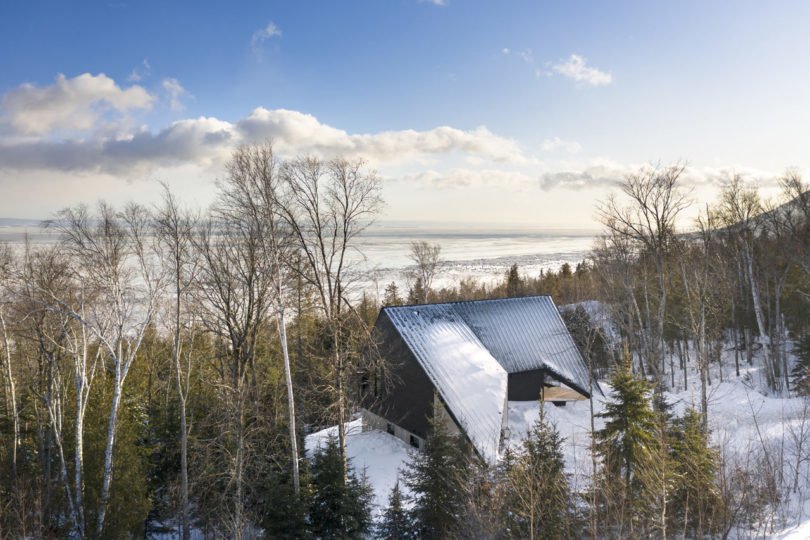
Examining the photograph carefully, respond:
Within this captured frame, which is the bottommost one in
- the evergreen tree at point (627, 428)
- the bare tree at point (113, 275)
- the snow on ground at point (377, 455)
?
the snow on ground at point (377, 455)

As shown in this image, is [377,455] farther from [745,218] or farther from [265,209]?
[745,218]

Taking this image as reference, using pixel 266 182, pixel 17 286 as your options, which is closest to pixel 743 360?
pixel 266 182

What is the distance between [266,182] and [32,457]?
18649 millimetres

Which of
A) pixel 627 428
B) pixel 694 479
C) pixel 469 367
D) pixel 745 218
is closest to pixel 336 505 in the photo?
pixel 627 428

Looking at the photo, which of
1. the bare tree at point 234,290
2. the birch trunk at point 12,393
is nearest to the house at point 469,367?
the bare tree at point 234,290

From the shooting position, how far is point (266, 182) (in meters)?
13.7

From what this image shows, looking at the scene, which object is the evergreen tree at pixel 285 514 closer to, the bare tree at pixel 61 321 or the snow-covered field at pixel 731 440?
the snow-covered field at pixel 731 440

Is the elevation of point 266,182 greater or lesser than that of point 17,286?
greater

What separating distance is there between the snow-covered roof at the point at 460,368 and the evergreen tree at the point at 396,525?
497cm

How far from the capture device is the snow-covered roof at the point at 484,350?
1908 cm

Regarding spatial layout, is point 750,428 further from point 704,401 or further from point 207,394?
point 207,394

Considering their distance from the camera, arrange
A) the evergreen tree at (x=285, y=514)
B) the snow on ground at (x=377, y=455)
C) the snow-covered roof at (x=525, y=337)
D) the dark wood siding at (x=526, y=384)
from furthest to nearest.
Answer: the snow-covered roof at (x=525, y=337) < the dark wood siding at (x=526, y=384) < the snow on ground at (x=377, y=455) < the evergreen tree at (x=285, y=514)

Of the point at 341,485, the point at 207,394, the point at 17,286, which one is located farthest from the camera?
the point at 207,394

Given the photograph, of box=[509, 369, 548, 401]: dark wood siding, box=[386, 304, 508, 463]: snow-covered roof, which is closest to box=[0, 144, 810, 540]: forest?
box=[386, 304, 508, 463]: snow-covered roof
